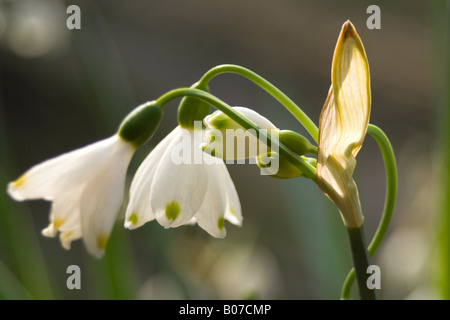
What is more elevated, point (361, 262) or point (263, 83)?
point (263, 83)

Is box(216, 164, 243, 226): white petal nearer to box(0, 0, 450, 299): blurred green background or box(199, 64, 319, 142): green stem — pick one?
box(199, 64, 319, 142): green stem

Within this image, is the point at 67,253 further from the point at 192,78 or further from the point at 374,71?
the point at 374,71

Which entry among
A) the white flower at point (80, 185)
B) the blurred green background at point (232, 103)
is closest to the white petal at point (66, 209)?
the white flower at point (80, 185)

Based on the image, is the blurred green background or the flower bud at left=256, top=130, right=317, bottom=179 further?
the blurred green background

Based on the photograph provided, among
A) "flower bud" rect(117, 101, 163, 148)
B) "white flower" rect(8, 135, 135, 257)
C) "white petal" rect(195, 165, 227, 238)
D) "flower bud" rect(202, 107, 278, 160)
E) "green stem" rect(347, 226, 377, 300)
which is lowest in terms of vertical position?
"green stem" rect(347, 226, 377, 300)

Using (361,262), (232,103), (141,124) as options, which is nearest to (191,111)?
(141,124)

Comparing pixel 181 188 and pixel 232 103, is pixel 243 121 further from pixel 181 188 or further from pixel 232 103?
pixel 232 103

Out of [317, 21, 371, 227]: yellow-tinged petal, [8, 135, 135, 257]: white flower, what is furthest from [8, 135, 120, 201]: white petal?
[317, 21, 371, 227]: yellow-tinged petal
